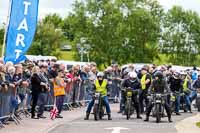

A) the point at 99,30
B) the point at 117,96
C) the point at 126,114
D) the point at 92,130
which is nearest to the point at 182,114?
the point at 126,114

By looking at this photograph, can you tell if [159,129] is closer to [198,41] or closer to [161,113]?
[161,113]

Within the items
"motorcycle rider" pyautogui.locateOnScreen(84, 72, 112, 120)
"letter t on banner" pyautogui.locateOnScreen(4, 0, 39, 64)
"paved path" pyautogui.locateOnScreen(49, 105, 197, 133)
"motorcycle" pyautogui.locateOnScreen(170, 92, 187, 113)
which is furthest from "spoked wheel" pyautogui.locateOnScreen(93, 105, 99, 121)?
"motorcycle" pyautogui.locateOnScreen(170, 92, 187, 113)

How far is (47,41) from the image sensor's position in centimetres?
8106

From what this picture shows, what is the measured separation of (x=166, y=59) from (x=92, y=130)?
221ft

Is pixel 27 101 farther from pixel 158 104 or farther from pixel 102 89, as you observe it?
pixel 158 104

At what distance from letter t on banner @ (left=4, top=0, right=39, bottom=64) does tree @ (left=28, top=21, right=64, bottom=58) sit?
55243mm

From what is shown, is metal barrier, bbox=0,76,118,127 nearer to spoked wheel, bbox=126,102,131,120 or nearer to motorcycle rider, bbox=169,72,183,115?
spoked wheel, bbox=126,102,131,120

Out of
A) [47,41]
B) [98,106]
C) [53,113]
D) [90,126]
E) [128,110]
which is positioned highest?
[47,41]

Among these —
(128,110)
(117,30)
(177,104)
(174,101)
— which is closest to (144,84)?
(174,101)

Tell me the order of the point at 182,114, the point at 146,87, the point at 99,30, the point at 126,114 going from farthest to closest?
the point at 99,30, the point at 182,114, the point at 146,87, the point at 126,114

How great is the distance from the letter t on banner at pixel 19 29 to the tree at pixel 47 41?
2175 inches

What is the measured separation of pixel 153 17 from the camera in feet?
234

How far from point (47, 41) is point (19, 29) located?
61273 millimetres

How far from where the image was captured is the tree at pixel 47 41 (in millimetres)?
76188
